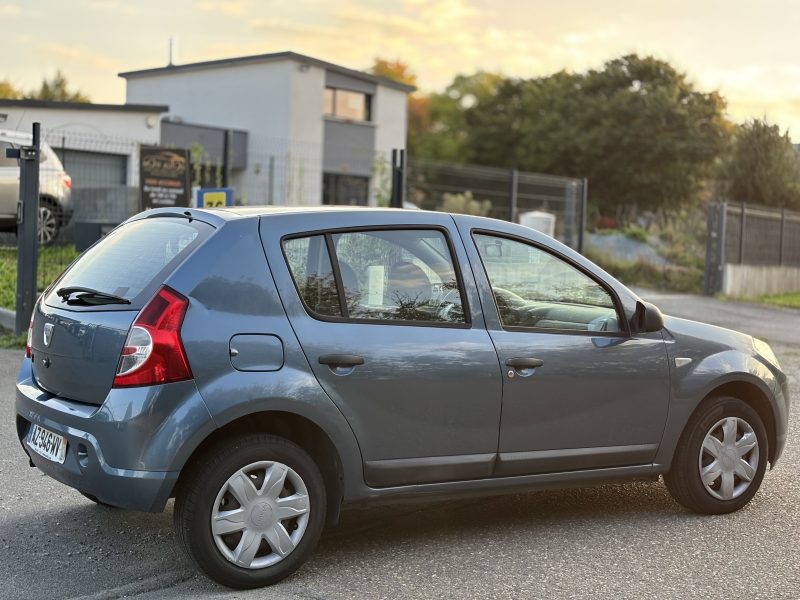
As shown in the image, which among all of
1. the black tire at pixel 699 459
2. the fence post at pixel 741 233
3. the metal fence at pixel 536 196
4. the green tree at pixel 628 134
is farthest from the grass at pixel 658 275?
the green tree at pixel 628 134

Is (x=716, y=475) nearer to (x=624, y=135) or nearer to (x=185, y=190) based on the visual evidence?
(x=185, y=190)

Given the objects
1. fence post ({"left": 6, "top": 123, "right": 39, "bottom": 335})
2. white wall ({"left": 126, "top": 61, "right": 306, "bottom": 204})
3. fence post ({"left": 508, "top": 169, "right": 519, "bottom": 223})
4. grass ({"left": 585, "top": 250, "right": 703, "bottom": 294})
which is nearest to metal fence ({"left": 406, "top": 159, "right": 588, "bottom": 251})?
fence post ({"left": 508, "top": 169, "right": 519, "bottom": 223})

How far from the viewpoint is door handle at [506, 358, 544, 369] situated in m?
Answer: 4.77

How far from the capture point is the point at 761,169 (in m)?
27.7

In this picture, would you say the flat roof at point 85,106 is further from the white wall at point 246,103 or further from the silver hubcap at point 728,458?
the silver hubcap at point 728,458

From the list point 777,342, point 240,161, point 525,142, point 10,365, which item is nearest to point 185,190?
point 10,365

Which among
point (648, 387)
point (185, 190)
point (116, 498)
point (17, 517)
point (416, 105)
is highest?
point (416, 105)

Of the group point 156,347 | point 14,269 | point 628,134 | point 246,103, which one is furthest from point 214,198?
point 628,134

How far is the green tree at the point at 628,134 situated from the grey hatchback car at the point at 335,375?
1889 inches

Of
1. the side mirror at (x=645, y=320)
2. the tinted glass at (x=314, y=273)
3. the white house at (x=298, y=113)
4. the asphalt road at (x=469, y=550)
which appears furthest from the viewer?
the white house at (x=298, y=113)

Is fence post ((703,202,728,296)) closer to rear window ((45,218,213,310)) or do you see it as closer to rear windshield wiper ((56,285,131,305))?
rear window ((45,218,213,310))

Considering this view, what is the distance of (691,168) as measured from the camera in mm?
55094

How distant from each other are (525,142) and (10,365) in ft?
178

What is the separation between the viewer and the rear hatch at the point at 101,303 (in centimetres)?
423
